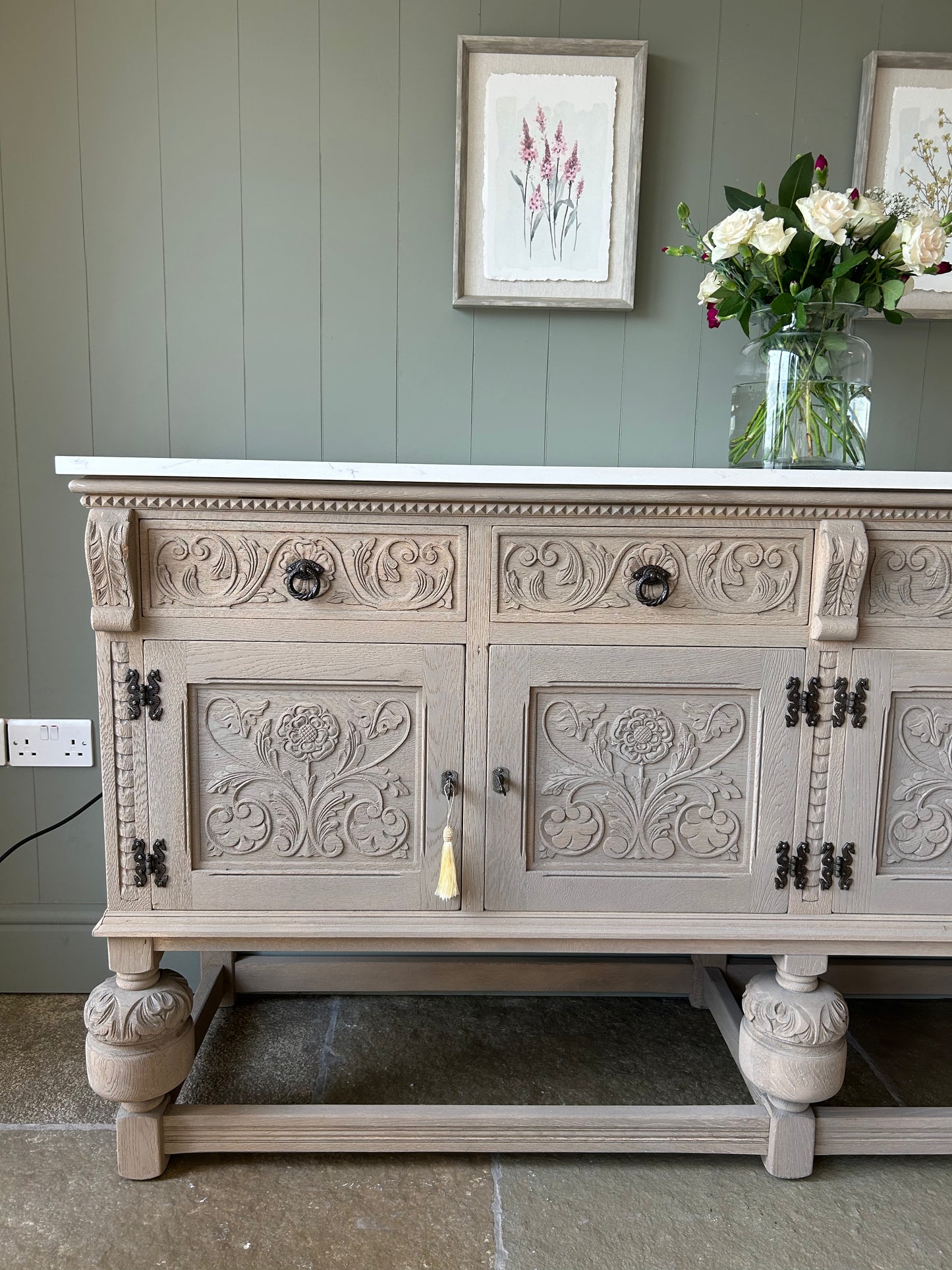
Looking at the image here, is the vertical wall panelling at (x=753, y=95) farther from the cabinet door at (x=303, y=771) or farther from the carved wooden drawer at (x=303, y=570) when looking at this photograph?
the cabinet door at (x=303, y=771)

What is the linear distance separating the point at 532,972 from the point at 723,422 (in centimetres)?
113

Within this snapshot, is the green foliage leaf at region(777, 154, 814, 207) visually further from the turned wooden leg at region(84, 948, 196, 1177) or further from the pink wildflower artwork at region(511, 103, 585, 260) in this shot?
the turned wooden leg at region(84, 948, 196, 1177)

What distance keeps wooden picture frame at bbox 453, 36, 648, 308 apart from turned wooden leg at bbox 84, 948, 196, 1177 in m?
1.24

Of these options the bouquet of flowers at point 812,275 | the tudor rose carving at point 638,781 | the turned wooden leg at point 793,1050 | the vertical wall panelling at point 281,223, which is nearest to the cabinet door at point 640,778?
the tudor rose carving at point 638,781

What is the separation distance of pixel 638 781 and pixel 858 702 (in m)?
0.31

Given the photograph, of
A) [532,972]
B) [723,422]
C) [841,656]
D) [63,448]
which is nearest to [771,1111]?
[532,972]

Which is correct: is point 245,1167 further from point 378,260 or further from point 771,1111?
point 378,260

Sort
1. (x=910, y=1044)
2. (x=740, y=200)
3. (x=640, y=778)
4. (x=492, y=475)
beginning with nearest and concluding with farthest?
1. (x=492, y=475)
2. (x=640, y=778)
3. (x=740, y=200)
4. (x=910, y=1044)

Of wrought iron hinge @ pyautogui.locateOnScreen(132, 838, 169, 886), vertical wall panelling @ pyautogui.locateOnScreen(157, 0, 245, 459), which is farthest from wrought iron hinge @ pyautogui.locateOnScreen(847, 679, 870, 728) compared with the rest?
vertical wall panelling @ pyautogui.locateOnScreen(157, 0, 245, 459)

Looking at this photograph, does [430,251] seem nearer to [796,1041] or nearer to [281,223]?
[281,223]

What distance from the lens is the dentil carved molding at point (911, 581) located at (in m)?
1.08

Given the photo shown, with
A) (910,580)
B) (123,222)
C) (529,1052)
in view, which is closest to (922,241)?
(910,580)

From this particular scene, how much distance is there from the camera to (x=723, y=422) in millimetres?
1539

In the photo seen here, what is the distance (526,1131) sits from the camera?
1156 mm
